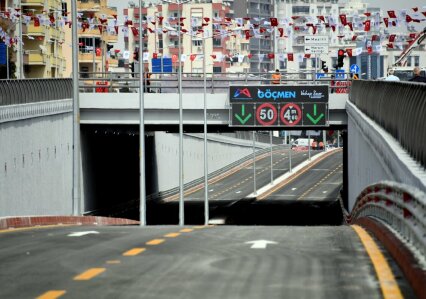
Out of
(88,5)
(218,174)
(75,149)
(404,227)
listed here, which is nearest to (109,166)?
(75,149)

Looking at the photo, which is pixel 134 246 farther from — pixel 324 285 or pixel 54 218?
pixel 54 218

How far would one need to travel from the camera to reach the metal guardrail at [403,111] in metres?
20.5

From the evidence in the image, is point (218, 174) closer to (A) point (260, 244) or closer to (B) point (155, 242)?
(B) point (155, 242)

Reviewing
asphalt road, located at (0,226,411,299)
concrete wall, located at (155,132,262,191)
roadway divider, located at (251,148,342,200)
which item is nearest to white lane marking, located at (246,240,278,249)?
asphalt road, located at (0,226,411,299)

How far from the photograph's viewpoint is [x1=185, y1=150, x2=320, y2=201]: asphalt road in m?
104

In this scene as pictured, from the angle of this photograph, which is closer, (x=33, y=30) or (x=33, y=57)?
(x=33, y=57)

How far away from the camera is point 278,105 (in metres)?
64.4

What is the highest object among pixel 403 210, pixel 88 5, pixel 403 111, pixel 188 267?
pixel 88 5

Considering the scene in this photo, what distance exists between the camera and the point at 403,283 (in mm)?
14648

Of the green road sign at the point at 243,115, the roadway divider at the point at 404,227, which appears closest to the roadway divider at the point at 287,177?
the green road sign at the point at 243,115

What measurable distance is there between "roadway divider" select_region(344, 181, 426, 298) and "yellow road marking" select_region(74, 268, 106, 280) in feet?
11.6

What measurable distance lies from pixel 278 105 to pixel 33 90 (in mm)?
15216

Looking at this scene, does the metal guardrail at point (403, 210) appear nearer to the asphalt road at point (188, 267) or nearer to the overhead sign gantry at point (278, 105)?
the asphalt road at point (188, 267)

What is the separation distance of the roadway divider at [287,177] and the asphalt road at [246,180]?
0.71 metres
